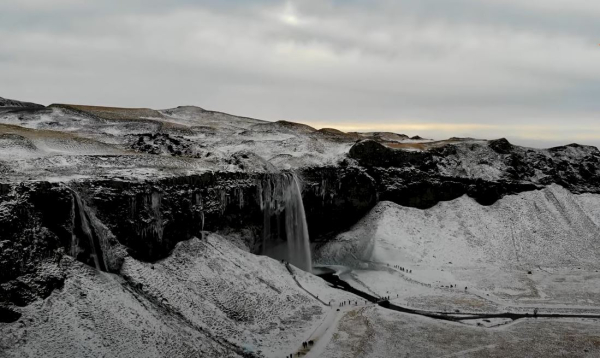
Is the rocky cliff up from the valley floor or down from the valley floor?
up

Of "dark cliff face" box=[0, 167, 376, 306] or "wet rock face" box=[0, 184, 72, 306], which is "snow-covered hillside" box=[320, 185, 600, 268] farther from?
"wet rock face" box=[0, 184, 72, 306]

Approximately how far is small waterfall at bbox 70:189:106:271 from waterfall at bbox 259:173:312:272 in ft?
70.9

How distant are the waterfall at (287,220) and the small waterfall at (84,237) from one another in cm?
2161

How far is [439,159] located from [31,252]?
54.5 m

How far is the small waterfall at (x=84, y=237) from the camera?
1280 inches

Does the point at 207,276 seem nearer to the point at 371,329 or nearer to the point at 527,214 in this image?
the point at 371,329

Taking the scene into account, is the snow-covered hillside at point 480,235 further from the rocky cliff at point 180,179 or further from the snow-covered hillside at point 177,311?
the snow-covered hillside at point 177,311

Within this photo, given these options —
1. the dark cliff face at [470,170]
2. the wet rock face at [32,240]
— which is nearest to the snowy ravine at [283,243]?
the wet rock face at [32,240]

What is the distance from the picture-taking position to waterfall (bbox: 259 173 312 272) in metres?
53.6

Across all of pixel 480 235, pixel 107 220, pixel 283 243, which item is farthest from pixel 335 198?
pixel 107 220

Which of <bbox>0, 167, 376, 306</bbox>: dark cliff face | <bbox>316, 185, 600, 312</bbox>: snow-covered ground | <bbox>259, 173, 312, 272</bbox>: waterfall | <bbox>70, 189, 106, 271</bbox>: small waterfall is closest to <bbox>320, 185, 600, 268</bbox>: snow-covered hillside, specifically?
<bbox>316, 185, 600, 312</bbox>: snow-covered ground

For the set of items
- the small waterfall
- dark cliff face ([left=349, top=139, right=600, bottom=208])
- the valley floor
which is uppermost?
dark cliff face ([left=349, top=139, right=600, bottom=208])

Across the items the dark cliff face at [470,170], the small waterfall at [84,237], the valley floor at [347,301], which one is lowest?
the valley floor at [347,301]

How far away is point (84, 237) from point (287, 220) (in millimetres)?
25605
